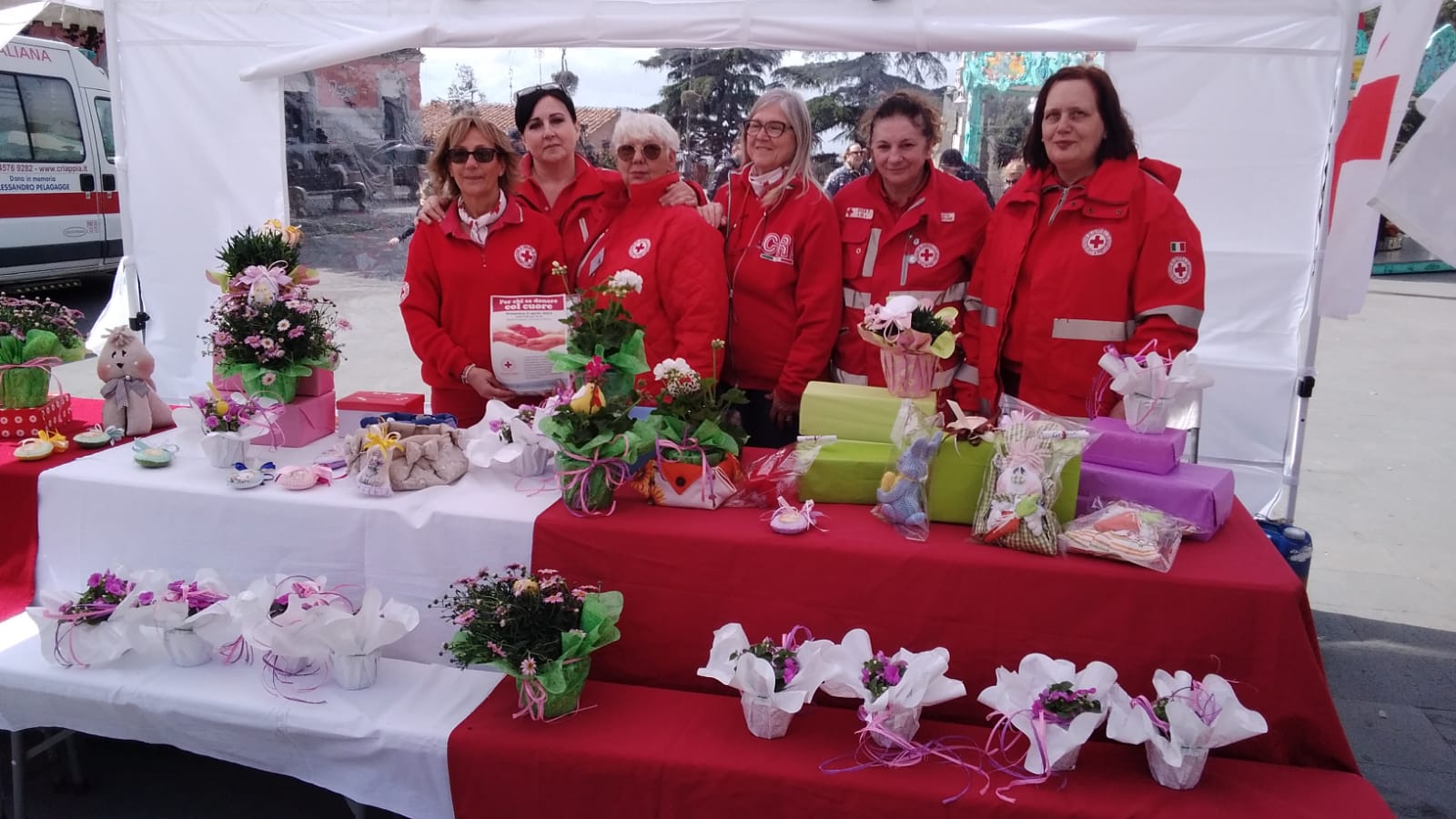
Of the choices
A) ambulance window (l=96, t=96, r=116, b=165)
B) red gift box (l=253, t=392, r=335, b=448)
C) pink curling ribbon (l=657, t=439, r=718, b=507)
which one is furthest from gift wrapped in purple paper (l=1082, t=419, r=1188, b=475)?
ambulance window (l=96, t=96, r=116, b=165)

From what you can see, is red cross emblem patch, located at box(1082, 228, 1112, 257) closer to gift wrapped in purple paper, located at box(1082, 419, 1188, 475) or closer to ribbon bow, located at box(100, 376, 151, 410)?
gift wrapped in purple paper, located at box(1082, 419, 1188, 475)

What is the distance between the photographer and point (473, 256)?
3105 millimetres

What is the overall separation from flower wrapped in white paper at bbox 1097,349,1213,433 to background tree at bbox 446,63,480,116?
12.7ft

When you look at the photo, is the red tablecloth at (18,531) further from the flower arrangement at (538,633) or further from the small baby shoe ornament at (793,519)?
the small baby shoe ornament at (793,519)

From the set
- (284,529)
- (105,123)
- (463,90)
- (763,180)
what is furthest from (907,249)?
(105,123)

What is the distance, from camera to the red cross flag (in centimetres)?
341

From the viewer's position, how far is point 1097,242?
2646mm

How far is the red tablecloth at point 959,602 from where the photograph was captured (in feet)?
6.55

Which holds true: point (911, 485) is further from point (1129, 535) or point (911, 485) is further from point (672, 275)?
point (672, 275)

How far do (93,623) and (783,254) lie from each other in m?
2.12

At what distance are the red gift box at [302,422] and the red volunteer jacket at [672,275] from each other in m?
0.94

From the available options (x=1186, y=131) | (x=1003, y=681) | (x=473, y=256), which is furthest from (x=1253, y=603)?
(x=1186, y=131)

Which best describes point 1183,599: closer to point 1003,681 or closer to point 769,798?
point 1003,681

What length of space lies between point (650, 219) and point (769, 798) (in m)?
1.79
